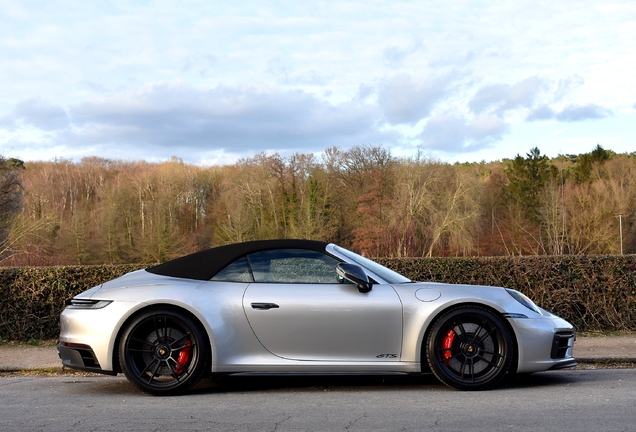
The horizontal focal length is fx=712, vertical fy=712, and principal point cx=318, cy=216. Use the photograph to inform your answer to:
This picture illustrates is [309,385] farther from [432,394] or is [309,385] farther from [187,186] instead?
[187,186]

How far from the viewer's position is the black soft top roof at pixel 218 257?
653 centimetres

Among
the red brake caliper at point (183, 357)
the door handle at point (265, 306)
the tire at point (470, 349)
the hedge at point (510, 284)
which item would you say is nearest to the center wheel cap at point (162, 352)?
the red brake caliper at point (183, 357)

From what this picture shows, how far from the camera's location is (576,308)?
10.8 meters

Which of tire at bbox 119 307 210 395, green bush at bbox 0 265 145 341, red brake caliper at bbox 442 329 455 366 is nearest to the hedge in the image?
green bush at bbox 0 265 145 341

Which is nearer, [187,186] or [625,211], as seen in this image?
[625,211]

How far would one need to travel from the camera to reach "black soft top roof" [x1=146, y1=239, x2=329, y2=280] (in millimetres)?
6527

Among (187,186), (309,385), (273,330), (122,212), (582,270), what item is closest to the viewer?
(273,330)

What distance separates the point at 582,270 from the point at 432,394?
5.53 m

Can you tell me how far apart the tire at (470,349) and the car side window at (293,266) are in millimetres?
1075

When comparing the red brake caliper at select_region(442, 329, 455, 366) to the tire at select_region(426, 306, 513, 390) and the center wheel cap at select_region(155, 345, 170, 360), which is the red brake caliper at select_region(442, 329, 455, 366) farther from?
the center wheel cap at select_region(155, 345, 170, 360)

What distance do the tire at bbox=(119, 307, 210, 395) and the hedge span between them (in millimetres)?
4546

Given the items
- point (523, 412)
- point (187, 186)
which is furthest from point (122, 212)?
point (523, 412)

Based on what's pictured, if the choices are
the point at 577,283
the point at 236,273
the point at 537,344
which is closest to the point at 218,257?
the point at 236,273

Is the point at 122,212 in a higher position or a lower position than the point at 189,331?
higher
